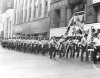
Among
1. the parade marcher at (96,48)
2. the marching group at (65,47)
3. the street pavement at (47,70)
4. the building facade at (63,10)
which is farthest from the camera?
the building facade at (63,10)

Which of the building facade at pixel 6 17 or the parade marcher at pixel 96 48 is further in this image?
the building facade at pixel 6 17

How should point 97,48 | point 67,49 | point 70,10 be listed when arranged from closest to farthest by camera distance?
point 97,48 < point 67,49 < point 70,10

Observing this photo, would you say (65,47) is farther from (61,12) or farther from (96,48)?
(61,12)

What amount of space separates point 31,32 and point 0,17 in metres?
30.3

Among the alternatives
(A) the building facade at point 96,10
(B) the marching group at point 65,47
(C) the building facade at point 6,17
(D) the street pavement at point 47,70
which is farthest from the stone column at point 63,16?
(C) the building facade at point 6,17

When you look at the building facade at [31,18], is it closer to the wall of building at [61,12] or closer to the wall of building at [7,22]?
the wall of building at [61,12]

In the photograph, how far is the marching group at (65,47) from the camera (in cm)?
1094

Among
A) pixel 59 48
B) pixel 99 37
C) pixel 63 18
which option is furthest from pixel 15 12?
pixel 99 37

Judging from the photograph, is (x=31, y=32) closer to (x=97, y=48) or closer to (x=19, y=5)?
(x=19, y=5)

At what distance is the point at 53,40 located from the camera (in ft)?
44.8

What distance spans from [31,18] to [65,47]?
80.6 ft

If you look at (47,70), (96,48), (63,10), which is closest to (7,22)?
(63,10)

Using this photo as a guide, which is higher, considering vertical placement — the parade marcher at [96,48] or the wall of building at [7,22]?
the wall of building at [7,22]

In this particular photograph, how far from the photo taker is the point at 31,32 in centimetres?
3675
